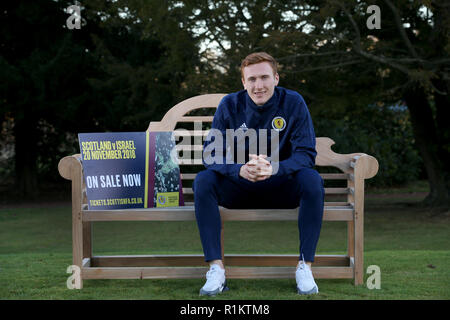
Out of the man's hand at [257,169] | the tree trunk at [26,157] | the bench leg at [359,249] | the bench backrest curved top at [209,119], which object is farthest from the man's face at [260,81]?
the tree trunk at [26,157]

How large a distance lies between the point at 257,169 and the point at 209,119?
1164 millimetres

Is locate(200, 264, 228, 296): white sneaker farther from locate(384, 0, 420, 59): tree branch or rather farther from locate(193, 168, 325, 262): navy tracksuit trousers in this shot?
locate(384, 0, 420, 59): tree branch

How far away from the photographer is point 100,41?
41.1 feet

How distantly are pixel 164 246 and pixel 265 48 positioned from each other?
3.19 meters

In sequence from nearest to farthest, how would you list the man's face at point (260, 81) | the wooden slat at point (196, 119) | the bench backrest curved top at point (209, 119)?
the man's face at point (260, 81) < the bench backrest curved top at point (209, 119) < the wooden slat at point (196, 119)

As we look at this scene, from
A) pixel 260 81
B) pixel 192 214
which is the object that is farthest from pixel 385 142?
pixel 192 214

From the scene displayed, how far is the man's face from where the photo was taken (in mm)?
3387

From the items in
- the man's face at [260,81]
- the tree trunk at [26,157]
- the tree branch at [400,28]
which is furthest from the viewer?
the tree trunk at [26,157]

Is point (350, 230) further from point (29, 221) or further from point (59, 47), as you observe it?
point (59, 47)

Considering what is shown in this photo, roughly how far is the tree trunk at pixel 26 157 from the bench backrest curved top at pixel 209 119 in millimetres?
10533

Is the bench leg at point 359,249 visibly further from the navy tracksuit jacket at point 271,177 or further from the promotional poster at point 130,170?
the promotional poster at point 130,170

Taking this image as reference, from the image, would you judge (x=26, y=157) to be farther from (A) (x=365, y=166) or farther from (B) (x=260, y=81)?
(A) (x=365, y=166)

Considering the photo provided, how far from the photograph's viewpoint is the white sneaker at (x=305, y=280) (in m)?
3.08

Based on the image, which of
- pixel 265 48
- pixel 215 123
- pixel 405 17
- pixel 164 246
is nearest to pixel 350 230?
pixel 215 123
